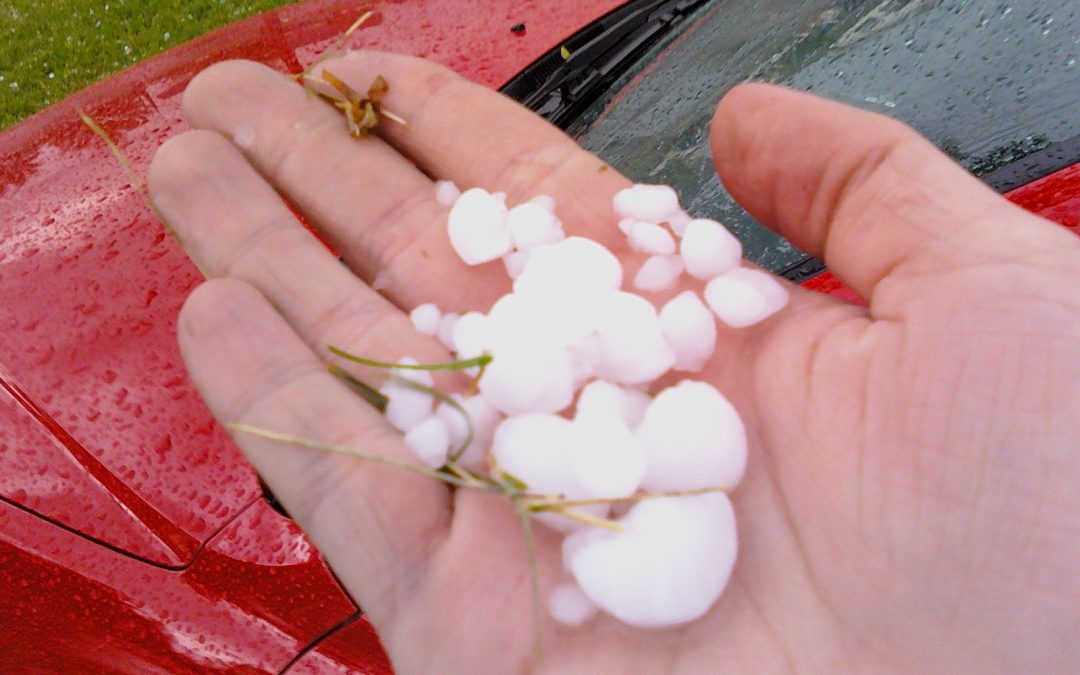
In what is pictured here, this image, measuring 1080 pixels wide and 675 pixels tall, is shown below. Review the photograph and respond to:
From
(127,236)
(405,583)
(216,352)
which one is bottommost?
(405,583)

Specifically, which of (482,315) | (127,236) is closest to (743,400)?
(482,315)

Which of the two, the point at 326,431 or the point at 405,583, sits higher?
the point at 326,431

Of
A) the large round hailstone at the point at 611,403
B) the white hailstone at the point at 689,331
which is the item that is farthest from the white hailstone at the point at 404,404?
the white hailstone at the point at 689,331

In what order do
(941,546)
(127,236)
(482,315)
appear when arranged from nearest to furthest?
(941,546) → (482,315) → (127,236)

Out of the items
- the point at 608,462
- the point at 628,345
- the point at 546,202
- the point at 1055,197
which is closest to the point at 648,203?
the point at 546,202

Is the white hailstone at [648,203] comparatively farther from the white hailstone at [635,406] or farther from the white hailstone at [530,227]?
the white hailstone at [635,406]

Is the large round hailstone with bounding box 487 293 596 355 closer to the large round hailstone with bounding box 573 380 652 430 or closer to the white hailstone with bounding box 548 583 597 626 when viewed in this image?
the large round hailstone with bounding box 573 380 652 430

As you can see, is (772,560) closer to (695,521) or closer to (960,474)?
(695,521)
